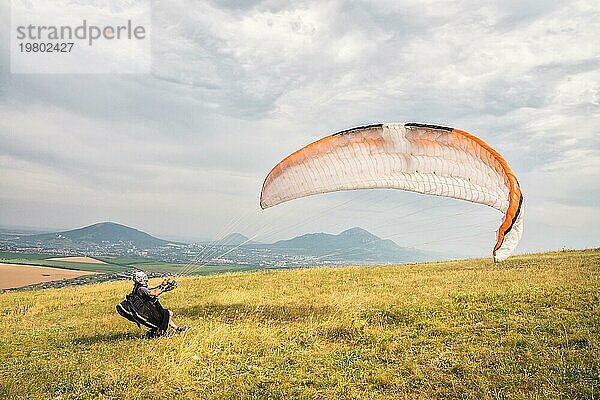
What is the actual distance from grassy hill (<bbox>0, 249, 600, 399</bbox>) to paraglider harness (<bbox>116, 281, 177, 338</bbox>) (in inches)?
18.8

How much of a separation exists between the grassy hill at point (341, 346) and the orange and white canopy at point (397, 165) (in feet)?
11.3

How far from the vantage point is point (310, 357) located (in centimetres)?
1112

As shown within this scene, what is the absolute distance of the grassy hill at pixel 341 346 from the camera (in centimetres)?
938

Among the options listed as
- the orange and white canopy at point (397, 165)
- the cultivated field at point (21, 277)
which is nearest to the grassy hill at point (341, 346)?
the orange and white canopy at point (397, 165)

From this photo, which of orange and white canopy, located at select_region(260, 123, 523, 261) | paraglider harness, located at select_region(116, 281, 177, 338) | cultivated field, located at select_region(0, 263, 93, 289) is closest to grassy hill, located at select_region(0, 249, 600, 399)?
paraglider harness, located at select_region(116, 281, 177, 338)

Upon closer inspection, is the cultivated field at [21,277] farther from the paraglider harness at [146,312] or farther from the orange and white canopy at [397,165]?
the orange and white canopy at [397,165]

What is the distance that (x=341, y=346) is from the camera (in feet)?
39.1

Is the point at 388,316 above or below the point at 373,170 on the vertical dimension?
below

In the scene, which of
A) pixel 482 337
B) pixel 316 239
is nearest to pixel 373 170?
pixel 482 337

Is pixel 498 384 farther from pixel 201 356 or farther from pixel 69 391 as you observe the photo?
pixel 69 391

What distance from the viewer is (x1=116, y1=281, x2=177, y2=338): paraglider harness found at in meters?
13.1

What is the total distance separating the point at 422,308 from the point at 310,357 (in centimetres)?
490

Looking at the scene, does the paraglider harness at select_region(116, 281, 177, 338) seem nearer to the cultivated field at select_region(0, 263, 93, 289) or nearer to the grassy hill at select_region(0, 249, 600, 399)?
the grassy hill at select_region(0, 249, 600, 399)

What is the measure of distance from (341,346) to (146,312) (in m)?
5.28
